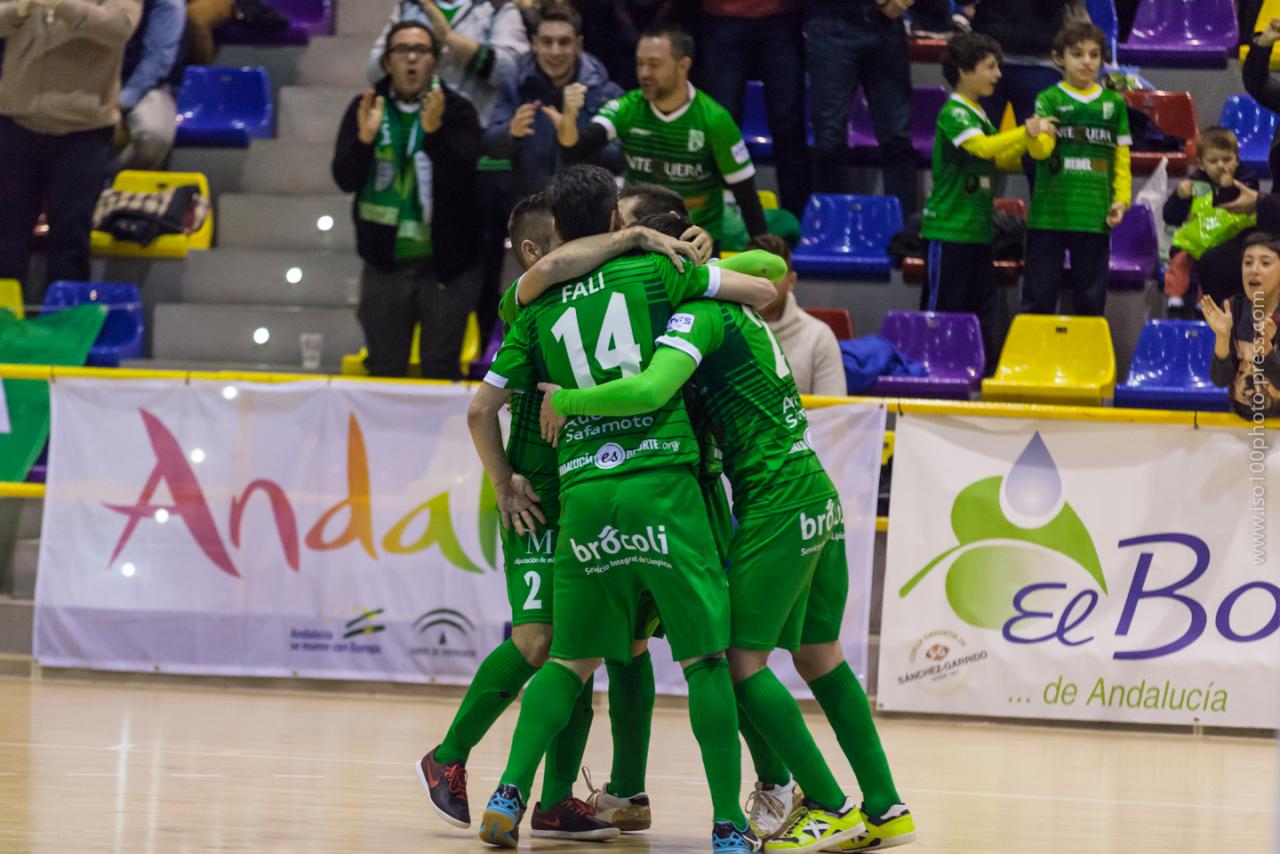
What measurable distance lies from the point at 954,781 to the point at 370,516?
134 inches

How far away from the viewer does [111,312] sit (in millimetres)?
10500

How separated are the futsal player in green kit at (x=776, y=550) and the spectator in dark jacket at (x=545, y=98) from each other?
15.3 ft

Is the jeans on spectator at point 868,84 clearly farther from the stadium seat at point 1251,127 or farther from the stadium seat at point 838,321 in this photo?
the stadium seat at point 1251,127

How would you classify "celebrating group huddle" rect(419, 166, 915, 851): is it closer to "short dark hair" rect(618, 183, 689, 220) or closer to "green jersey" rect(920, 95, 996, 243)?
"short dark hair" rect(618, 183, 689, 220)

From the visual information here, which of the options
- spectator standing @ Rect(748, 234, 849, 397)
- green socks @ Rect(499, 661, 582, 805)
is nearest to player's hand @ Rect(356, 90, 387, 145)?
spectator standing @ Rect(748, 234, 849, 397)

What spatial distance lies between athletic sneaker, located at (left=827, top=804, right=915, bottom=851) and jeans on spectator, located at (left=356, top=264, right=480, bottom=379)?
4.88 meters

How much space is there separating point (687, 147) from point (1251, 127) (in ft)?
13.3

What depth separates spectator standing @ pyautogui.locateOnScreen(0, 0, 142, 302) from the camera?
412 inches

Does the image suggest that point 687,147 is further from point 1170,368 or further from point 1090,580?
point 1090,580

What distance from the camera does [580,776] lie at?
691cm

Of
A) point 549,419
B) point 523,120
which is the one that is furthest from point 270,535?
point 549,419

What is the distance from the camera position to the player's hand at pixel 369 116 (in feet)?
31.1

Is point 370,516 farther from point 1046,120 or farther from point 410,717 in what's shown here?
point 1046,120

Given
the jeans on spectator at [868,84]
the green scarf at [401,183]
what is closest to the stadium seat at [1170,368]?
the jeans on spectator at [868,84]
